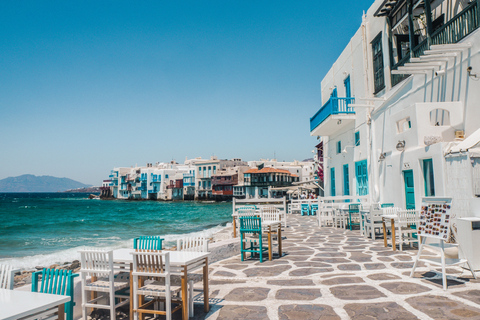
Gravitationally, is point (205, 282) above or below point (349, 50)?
below

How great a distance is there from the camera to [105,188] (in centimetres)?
11319

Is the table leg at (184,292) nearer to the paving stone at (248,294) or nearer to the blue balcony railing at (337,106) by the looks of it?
the paving stone at (248,294)

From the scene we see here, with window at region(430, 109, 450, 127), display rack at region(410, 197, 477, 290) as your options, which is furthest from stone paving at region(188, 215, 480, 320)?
window at region(430, 109, 450, 127)

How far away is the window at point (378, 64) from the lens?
12.9 metres

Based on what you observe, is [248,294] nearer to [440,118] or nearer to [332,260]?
[332,260]

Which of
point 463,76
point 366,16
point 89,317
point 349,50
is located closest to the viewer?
point 89,317

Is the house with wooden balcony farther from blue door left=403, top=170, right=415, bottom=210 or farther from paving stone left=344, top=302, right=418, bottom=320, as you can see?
paving stone left=344, top=302, right=418, bottom=320

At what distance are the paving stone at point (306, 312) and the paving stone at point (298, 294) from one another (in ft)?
1.07

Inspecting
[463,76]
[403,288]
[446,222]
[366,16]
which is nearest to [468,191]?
[446,222]

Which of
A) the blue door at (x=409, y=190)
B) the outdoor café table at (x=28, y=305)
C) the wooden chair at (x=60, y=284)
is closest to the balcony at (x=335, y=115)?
the blue door at (x=409, y=190)

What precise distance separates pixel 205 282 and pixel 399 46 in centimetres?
1065

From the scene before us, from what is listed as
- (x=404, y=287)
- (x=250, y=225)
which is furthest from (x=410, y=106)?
(x=404, y=287)

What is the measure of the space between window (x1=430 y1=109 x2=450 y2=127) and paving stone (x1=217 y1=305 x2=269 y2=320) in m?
6.90

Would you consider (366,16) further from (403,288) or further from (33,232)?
(33,232)
